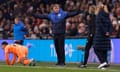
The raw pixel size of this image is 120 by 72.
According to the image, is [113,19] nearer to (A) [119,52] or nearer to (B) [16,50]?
(A) [119,52]

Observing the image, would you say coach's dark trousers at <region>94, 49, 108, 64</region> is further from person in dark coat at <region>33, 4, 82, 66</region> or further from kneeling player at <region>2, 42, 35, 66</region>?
kneeling player at <region>2, 42, 35, 66</region>

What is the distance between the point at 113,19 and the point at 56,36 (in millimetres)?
4120

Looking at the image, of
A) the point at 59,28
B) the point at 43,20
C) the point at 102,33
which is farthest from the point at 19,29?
the point at 43,20

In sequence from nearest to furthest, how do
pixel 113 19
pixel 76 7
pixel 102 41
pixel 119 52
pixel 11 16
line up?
pixel 102 41, pixel 119 52, pixel 113 19, pixel 76 7, pixel 11 16

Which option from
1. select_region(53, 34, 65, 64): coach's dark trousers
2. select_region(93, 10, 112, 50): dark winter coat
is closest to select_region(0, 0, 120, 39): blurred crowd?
select_region(53, 34, 65, 64): coach's dark trousers

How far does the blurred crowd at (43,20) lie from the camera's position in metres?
22.2

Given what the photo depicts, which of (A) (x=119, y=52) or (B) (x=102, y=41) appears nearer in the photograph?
(B) (x=102, y=41)

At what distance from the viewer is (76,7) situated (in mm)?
25719

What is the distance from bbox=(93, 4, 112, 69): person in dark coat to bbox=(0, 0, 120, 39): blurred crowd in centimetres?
306

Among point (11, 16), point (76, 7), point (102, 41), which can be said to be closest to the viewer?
point (102, 41)

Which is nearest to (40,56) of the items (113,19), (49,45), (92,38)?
(49,45)

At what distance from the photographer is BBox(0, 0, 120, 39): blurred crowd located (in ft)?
72.7

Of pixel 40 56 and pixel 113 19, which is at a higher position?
pixel 113 19

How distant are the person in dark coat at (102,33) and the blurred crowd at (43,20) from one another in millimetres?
3056
